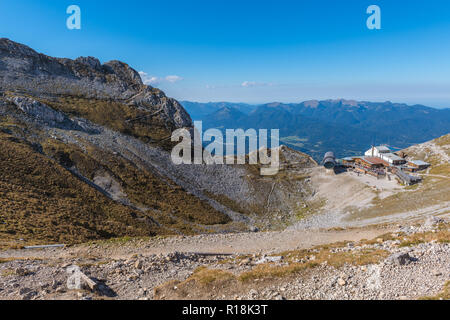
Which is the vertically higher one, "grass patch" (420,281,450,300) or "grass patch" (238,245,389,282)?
"grass patch" (420,281,450,300)

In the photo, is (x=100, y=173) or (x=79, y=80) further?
(x=79, y=80)

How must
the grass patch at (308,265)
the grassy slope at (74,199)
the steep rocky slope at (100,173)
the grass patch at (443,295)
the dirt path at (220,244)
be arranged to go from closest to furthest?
the grass patch at (443,295) → the grass patch at (308,265) → the dirt path at (220,244) → the grassy slope at (74,199) → the steep rocky slope at (100,173)

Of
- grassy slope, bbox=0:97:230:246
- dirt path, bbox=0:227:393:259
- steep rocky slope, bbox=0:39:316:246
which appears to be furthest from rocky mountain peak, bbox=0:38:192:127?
dirt path, bbox=0:227:393:259

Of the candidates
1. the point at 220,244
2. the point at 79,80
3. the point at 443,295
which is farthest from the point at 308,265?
the point at 79,80

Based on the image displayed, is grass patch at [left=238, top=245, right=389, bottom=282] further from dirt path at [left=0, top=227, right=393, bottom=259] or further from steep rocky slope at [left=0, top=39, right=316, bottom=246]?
steep rocky slope at [left=0, top=39, right=316, bottom=246]

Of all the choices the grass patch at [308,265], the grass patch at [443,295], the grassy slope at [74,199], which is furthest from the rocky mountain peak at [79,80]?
the grass patch at [443,295]

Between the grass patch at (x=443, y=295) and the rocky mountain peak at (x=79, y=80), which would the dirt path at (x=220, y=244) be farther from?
the rocky mountain peak at (x=79, y=80)

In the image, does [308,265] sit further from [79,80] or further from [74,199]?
[79,80]

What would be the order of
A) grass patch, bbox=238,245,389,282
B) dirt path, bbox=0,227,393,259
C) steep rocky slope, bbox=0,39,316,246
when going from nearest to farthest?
grass patch, bbox=238,245,389,282 < dirt path, bbox=0,227,393,259 < steep rocky slope, bbox=0,39,316,246
